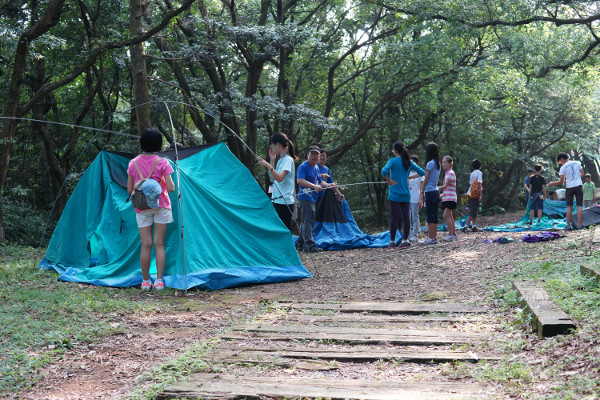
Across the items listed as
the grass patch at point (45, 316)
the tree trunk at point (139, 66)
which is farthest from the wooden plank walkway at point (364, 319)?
the tree trunk at point (139, 66)

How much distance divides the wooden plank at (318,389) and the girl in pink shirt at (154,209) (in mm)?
3060

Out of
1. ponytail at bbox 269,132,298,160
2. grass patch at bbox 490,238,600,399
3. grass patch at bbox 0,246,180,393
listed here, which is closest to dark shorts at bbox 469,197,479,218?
ponytail at bbox 269,132,298,160

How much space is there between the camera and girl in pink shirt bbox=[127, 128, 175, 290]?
19.7 feet

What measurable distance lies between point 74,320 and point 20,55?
5347 millimetres

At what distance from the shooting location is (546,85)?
20.9 metres

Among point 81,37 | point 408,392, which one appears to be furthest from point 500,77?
point 408,392

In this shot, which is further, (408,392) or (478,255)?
(478,255)

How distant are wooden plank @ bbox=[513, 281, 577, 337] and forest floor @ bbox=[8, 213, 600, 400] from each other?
75 mm

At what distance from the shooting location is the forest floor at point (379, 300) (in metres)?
3.12

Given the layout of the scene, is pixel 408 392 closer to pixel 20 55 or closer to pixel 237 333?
pixel 237 333

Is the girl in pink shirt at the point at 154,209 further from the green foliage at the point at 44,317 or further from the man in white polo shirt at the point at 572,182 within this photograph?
the man in white polo shirt at the point at 572,182

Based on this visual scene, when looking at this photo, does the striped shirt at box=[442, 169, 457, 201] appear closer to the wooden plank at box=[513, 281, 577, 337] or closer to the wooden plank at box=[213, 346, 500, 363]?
the wooden plank at box=[513, 281, 577, 337]

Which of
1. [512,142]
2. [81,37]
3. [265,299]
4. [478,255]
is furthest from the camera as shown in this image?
[512,142]

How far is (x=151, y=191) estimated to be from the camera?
5.80 m
